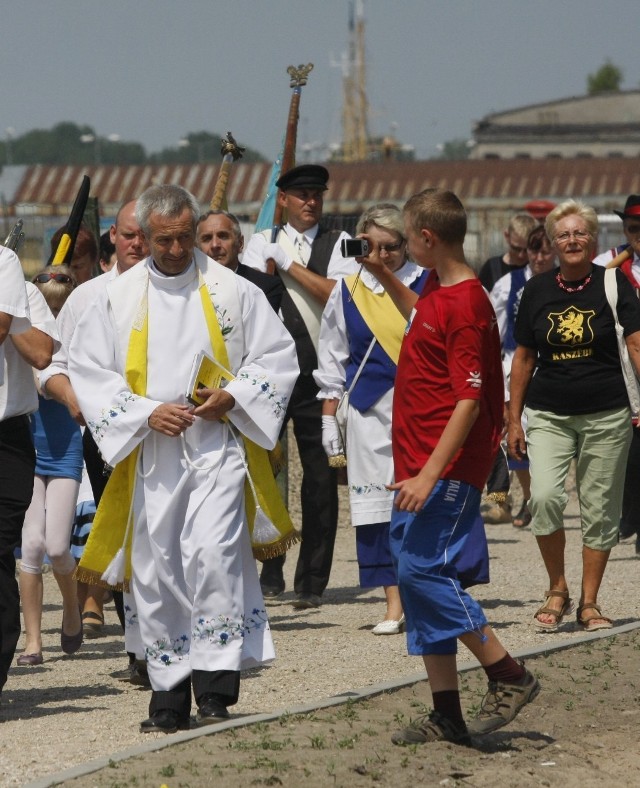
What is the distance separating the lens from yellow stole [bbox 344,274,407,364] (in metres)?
8.45

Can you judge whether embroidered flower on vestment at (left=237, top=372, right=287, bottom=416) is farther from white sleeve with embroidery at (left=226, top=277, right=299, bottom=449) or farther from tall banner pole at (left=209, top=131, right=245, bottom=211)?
tall banner pole at (left=209, top=131, right=245, bottom=211)

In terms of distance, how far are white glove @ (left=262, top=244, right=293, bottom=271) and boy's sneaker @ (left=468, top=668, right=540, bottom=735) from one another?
422 cm

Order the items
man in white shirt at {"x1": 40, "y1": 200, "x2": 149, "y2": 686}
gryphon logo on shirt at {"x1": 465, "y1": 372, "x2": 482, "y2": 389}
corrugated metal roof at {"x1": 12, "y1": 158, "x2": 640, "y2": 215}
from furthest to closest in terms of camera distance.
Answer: corrugated metal roof at {"x1": 12, "y1": 158, "x2": 640, "y2": 215}, man in white shirt at {"x1": 40, "y1": 200, "x2": 149, "y2": 686}, gryphon logo on shirt at {"x1": 465, "y1": 372, "x2": 482, "y2": 389}

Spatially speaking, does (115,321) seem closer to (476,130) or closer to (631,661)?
(631,661)

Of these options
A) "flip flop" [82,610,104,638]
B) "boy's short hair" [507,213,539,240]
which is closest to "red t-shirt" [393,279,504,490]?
"flip flop" [82,610,104,638]

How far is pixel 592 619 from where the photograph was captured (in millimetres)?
8148

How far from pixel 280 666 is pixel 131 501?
1678 mm

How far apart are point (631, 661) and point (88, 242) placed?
3.48 m

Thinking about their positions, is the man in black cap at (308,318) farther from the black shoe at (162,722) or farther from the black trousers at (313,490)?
the black shoe at (162,722)

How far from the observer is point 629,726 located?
619 cm

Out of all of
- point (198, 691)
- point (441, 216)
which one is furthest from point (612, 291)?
point (198, 691)

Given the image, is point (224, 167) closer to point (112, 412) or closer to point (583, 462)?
point (583, 462)

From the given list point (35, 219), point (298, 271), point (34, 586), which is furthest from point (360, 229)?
point (35, 219)

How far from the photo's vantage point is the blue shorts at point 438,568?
5.44m
